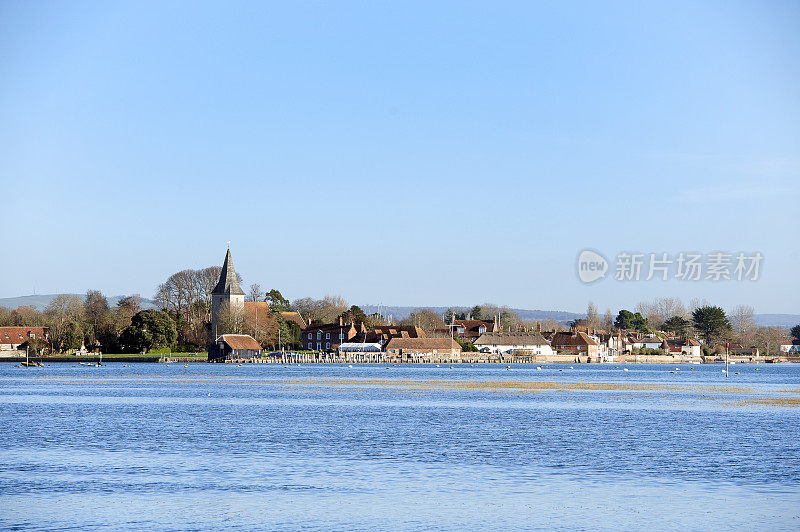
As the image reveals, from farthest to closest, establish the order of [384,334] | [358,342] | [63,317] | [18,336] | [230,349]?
[384,334] → [358,342] → [18,336] → [63,317] → [230,349]

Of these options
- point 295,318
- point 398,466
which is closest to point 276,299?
point 295,318

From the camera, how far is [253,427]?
38.1m

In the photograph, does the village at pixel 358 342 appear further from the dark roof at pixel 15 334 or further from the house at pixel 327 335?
the house at pixel 327 335

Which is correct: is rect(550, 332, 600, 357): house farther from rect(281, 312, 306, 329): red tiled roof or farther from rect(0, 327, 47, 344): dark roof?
rect(0, 327, 47, 344): dark roof

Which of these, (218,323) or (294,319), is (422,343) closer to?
(294,319)

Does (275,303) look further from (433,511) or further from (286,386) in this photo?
(433,511)

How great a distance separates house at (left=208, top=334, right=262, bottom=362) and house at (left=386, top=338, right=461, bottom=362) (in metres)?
28.8

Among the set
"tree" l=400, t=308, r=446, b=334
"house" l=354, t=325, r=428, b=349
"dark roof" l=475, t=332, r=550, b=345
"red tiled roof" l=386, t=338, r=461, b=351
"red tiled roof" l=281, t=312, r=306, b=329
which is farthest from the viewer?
"tree" l=400, t=308, r=446, b=334

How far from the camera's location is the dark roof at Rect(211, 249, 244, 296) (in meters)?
148

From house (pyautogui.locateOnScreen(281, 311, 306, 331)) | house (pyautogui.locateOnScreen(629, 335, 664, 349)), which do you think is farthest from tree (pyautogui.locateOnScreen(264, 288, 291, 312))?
house (pyautogui.locateOnScreen(629, 335, 664, 349))

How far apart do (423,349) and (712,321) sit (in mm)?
66320

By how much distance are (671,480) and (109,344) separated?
412 ft

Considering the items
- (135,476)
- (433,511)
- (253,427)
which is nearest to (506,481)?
(433,511)

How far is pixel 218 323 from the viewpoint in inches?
5650
